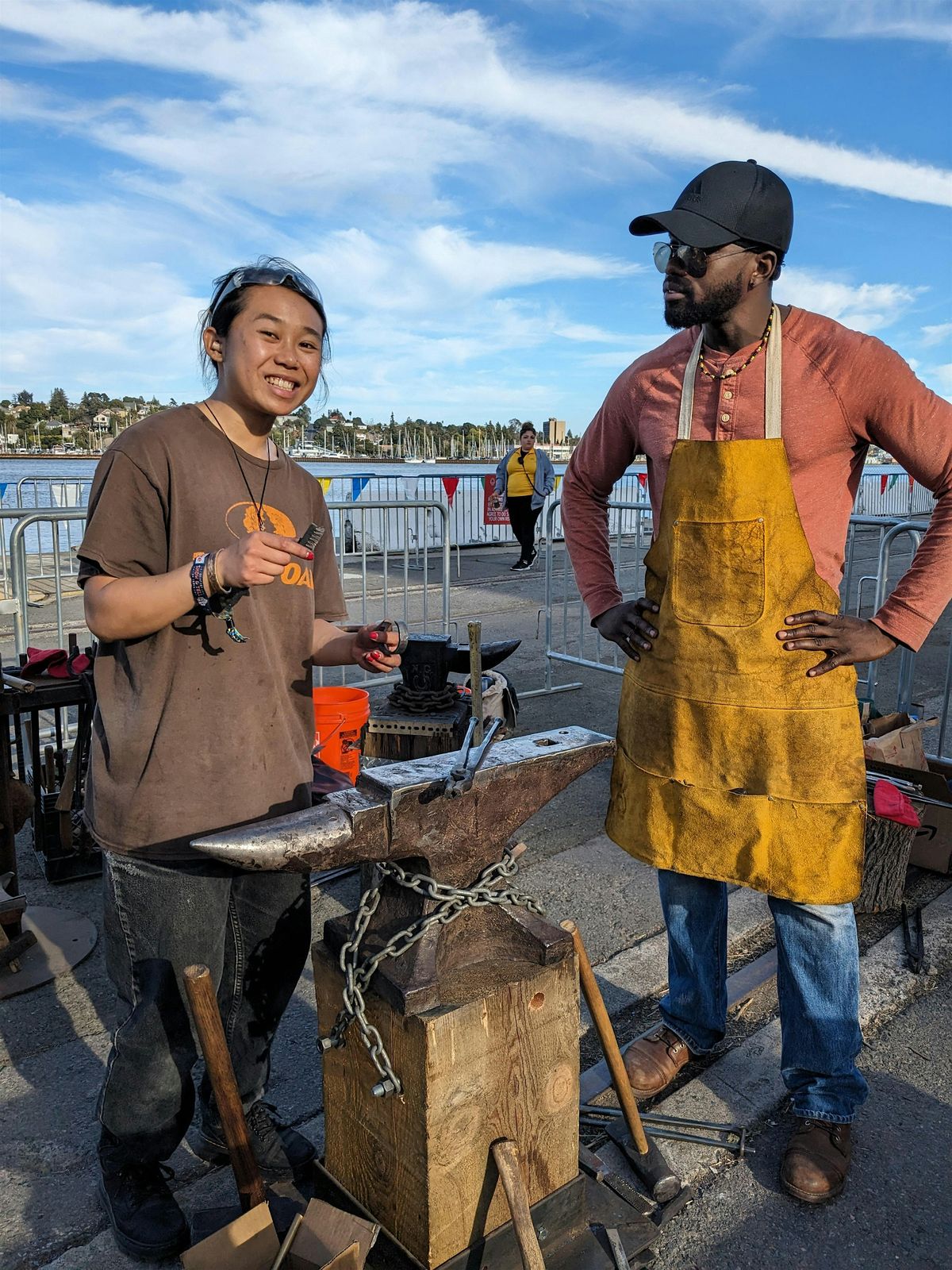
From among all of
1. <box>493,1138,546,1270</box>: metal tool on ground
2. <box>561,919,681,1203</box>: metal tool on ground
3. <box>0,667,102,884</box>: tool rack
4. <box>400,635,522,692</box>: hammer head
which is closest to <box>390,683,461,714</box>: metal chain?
<box>400,635,522,692</box>: hammer head

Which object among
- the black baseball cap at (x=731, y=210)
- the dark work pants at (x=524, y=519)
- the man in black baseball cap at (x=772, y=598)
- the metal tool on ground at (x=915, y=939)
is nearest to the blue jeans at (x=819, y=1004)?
the man in black baseball cap at (x=772, y=598)

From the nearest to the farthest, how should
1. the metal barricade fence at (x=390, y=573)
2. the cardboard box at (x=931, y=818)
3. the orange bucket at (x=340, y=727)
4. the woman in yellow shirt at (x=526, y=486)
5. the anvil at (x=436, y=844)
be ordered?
the anvil at (x=436, y=844)
the cardboard box at (x=931, y=818)
the orange bucket at (x=340, y=727)
the metal barricade fence at (x=390, y=573)
the woman in yellow shirt at (x=526, y=486)

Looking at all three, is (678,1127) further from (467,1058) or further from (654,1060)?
(467,1058)

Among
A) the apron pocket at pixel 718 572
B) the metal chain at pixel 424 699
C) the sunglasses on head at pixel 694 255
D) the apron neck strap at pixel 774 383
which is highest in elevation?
the sunglasses on head at pixel 694 255

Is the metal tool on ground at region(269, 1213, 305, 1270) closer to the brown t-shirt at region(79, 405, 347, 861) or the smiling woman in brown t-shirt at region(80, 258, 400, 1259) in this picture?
the smiling woman in brown t-shirt at region(80, 258, 400, 1259)

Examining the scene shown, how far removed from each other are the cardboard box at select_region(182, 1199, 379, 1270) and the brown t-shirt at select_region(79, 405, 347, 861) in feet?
2.53

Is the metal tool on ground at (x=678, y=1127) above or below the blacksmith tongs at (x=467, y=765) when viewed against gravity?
below

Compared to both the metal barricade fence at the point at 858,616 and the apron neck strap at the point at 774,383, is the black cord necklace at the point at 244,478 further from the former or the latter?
the metal barricade fence at the point at 858,616

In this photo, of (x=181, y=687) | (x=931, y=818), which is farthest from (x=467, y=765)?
(x=931, y=818)

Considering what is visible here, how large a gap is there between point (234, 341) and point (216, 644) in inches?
27.4

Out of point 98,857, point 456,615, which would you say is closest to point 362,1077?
point 98,857

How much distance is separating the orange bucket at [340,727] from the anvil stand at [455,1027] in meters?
2.30

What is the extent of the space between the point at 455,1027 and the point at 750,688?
3.80 feet

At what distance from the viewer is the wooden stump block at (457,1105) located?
1.82 metres
